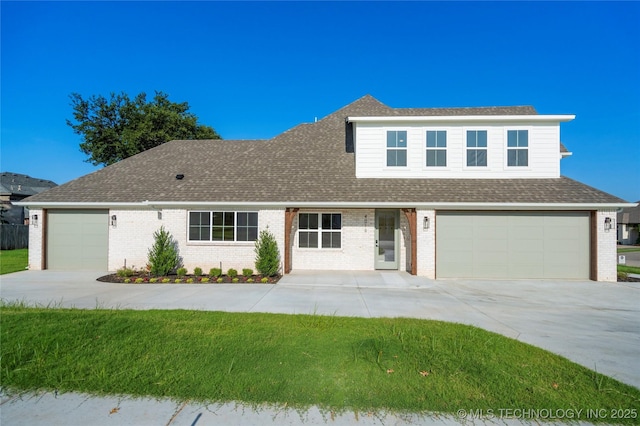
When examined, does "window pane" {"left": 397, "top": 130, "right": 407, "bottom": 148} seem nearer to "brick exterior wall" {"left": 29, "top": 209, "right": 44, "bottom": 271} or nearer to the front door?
the front door

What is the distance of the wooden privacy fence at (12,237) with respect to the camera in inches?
846

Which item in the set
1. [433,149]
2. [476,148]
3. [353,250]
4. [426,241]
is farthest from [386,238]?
[476,148]

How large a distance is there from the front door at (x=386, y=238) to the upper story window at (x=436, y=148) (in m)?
2.59

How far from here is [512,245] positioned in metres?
11.8

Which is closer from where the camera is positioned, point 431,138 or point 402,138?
point 431,138

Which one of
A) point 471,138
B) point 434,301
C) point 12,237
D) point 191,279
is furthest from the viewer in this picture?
point 12,237

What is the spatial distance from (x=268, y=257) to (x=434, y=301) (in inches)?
225

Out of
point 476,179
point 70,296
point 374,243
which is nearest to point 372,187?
point 374,243

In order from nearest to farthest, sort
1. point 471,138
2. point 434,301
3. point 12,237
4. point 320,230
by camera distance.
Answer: point 434,301 < point 471,138 < point 320,230 < point 12,237

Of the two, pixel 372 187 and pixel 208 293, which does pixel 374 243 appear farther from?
pixel 208 293

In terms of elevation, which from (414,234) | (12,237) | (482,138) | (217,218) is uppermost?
(482,138)

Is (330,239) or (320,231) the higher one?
(320,231)

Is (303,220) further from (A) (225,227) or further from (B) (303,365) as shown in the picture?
(B) (303,365)

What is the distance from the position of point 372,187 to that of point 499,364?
28.4 feet
